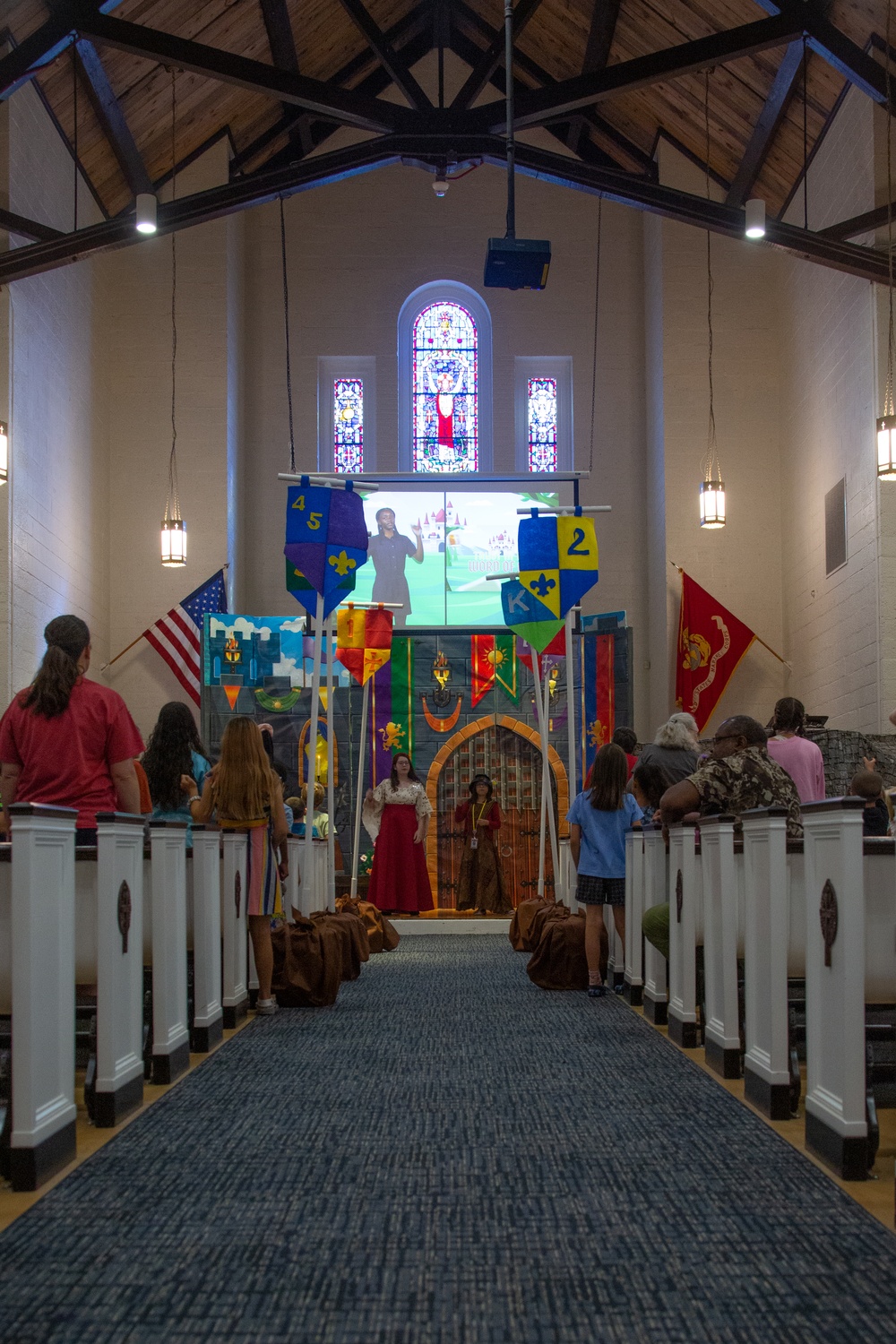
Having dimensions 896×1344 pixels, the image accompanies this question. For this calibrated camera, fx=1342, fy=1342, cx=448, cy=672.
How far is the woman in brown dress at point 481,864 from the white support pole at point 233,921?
6.34m

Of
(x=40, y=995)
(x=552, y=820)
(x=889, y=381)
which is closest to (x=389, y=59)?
(x=889, y=381)

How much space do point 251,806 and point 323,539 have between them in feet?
7.51

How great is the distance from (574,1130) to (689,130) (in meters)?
11.5

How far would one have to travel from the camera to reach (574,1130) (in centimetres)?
355

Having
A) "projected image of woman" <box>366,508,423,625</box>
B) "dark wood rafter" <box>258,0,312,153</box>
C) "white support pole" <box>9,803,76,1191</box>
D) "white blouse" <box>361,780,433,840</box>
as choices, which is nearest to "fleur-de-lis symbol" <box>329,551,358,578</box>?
"white blouse" <box>361,780,433,840</box>

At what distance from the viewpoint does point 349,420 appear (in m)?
15.0

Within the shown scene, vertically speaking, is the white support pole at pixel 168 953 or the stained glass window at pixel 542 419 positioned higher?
the stained glass window at pixel 542 419

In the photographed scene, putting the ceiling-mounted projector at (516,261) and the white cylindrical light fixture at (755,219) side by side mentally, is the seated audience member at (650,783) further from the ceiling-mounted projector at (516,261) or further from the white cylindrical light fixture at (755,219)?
the white cylindrical light fixture at (755,219)

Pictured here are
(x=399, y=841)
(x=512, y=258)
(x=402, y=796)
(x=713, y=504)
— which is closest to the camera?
(x=512, y=258)

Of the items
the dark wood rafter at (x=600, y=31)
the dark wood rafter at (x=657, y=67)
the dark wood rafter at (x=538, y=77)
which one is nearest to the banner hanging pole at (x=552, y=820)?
the dark wood rafter at (x=657, y=67)

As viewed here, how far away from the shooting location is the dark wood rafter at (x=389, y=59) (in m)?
9.70

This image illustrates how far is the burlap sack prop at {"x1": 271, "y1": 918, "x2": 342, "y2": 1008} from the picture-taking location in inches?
243

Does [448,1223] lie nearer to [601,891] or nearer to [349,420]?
[601,891]

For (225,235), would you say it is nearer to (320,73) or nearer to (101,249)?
(320,73)
